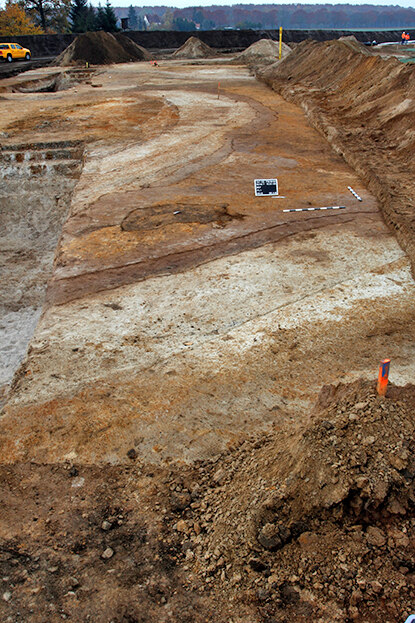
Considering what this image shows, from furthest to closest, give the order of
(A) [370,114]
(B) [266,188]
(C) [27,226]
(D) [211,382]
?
(A) [370,114], (C) [27,226], (B) [266,188], (D) [211,382]

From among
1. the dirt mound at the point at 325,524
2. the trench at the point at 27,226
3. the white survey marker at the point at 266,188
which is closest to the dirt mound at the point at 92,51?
the trench at the point at 27,226

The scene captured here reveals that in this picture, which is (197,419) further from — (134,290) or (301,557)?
(134,290)

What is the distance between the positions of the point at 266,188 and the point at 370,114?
249 inches

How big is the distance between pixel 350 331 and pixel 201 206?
4.04m

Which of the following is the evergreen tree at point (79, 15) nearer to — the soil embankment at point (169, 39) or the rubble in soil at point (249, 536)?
the soil embankment at point (169, 39)

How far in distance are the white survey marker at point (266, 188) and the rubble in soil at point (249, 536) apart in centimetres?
577

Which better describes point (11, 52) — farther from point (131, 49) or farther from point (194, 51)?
point (194, 51)

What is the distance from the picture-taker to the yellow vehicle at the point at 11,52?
34.7 meters

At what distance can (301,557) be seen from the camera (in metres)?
2.58

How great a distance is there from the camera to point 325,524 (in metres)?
2.70

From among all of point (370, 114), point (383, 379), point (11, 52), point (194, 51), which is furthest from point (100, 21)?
point (383, 379)

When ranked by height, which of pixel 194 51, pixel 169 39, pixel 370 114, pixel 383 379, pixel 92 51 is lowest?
pixel 383 379

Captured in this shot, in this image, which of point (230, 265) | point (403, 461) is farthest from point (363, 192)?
point (403, 461)

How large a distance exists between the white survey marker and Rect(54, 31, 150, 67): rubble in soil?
28.4 metres
